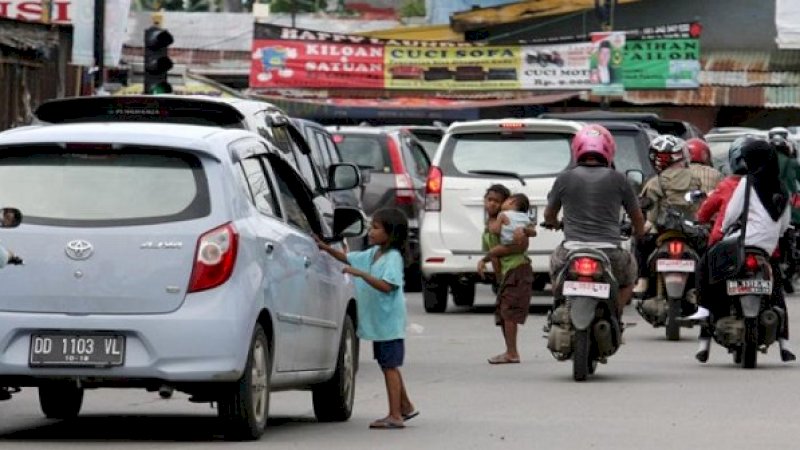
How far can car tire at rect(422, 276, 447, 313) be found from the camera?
78.8ft

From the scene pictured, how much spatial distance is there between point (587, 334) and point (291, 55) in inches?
1658

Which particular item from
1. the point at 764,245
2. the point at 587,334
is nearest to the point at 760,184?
the point at 764,245

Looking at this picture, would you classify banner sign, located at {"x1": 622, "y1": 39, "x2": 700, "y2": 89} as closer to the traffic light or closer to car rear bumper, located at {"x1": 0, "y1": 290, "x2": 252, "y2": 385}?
the traffic light

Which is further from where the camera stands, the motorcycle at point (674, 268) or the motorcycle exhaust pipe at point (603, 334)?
the motorcycle at point (674, 268)

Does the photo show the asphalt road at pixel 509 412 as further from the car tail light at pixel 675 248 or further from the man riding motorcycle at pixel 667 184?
the man riding motorcycle at pixel 667 184

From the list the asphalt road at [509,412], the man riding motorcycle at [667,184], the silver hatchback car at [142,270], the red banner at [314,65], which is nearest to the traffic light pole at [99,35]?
the man riding motorcycle at [667,184]

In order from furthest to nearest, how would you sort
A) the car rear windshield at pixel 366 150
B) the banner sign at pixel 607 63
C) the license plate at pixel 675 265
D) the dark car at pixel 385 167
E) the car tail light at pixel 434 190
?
1. the banner sign at pixel 607 63
2. the car rear windshield at pixel 366 150
3. the dark car at pixel 385 167
4. the car tail light at pixel 434 190
5. the license plate at pixel 675 265

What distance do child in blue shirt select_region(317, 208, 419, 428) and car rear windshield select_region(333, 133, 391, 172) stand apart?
47.8ft

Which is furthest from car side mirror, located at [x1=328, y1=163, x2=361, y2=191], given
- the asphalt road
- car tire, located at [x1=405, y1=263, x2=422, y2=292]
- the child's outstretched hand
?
car tire, located at [x1=405, y1=263, x2=422, y2=292]

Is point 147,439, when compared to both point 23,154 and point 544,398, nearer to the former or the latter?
point 23,154

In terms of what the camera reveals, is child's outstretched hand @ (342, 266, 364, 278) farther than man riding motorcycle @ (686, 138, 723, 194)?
No

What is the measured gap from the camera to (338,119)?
5747 centimetres

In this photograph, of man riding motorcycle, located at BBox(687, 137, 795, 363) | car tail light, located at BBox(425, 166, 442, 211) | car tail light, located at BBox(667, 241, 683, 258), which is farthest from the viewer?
car tail light, located at BBox(425, 166, 442, 211)

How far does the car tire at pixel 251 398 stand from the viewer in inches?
442
